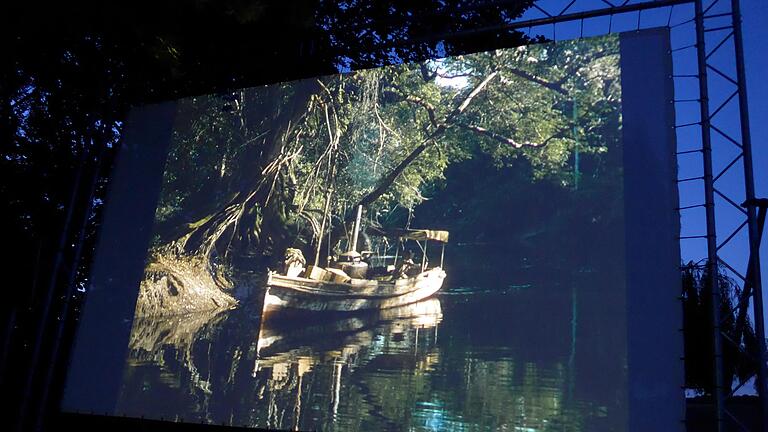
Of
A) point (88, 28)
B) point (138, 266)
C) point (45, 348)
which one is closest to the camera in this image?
point (88, 28)

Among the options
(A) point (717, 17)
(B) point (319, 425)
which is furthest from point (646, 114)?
(B) point (319, 425)

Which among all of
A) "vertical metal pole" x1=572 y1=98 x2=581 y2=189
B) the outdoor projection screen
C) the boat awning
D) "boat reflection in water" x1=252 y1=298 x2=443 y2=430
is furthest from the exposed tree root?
"vertical metal pole" x1=572 y1=98 x2=581 y2=189

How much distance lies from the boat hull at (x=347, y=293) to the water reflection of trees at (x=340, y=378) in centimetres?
11

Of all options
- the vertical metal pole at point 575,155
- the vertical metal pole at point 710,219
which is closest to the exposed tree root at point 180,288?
the vertical metal pole at point 575,155

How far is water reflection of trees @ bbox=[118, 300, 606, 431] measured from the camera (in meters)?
4.03

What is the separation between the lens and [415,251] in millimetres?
4672

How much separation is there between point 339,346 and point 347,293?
17.3 inches

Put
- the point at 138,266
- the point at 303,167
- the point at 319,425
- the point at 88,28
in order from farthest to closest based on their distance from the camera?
the point at 138,266 < the point at 303,167 < the point at 88,28 < the point at 319,425

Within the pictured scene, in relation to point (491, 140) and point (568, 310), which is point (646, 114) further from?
point (568, 310)

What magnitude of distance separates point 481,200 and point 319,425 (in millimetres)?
1953

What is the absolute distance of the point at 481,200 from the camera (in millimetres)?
4551

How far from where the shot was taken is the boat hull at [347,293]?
4.61 meters

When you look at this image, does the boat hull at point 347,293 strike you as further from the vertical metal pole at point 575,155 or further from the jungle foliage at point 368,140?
the vertical metal pole at point 575,155

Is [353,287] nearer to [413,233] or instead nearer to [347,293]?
[347,293]
